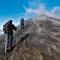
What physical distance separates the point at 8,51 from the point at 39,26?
10288 mm

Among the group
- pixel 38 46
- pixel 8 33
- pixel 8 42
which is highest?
pixel 8 33

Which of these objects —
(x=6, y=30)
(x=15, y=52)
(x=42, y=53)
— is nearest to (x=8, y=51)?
(x=15, y=52)

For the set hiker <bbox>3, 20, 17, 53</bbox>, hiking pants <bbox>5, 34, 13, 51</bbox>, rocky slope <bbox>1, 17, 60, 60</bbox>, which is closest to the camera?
rocky slope <bbox>1, 17, 60, 60</bbox>

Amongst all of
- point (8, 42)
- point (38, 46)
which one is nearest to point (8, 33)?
point (8, 42)

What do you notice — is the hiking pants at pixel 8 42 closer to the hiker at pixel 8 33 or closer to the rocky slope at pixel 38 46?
the hiker at pixel 8 33

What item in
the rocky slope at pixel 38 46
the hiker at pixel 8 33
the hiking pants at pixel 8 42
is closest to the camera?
the rocky slope at pixel 38 46

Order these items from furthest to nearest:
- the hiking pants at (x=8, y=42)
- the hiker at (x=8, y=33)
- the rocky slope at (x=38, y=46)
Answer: the hiking pants at (x=8, y=42), the hiker at (x=8, y=33), the rocky slope at (x=38, y=46)

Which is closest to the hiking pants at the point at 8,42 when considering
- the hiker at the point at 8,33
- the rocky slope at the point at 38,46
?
the hiker at the point at 8,33

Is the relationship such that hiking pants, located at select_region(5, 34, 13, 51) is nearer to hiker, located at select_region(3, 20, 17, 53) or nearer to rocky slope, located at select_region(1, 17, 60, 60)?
Answer: hiker, located at select_region(3, 20, 17, 53)

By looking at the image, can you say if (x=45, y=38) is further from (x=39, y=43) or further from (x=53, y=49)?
(x=53, y=49)

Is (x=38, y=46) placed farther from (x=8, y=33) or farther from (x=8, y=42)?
(x=8, y=33)

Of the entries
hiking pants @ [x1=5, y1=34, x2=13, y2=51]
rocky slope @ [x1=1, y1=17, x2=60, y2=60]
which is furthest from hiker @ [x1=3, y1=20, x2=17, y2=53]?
rocky slope @ [x1=1, y1=17, x2=60, y2=60]

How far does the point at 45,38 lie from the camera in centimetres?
2922

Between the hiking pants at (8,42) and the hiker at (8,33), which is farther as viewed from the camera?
the hiking pants at (8,42)
